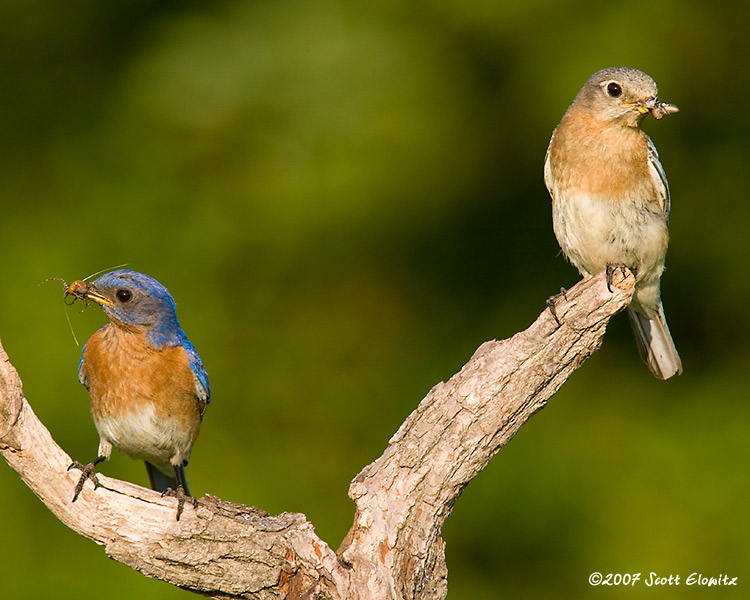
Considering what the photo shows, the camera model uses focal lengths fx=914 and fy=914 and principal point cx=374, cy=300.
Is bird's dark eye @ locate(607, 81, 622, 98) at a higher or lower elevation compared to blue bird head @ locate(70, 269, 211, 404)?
higher

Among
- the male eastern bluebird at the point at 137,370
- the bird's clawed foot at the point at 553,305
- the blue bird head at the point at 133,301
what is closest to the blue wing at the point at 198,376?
the male eastern bluebird at the point at 137,370

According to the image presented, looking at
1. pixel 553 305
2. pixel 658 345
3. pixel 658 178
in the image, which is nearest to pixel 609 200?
pixel 658 178

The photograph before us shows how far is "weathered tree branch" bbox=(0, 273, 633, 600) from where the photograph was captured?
10.8 feet

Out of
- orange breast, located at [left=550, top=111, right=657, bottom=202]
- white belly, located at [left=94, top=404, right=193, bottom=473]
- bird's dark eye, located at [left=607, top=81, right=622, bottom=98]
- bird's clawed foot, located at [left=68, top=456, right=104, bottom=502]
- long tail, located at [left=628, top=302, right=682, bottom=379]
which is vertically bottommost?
bird's clawed foot, located at [left=68, top=456, right=104, bottom=502]

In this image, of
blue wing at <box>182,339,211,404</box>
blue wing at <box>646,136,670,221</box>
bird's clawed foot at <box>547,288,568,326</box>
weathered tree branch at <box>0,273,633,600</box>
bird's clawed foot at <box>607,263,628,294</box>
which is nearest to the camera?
weathered tree branch at <box>0,273,633,600</box>

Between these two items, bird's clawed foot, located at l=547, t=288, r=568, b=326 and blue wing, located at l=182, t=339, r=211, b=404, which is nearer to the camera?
bird's clawed foot, located at l=547, t=288, r=568, b=326

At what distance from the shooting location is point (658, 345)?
195 inches

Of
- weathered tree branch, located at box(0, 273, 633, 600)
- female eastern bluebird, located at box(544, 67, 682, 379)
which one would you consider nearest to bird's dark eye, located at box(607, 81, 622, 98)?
female eastern bluebird, located at box(544, 67, 682, 379)

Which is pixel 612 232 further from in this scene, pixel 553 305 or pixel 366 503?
pixel 366 503

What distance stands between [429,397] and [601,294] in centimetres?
83

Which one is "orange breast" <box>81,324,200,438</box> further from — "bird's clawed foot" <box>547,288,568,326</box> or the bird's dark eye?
the bird's dark eye

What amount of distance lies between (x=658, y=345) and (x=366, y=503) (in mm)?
2215

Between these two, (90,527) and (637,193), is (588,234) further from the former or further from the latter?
(90,527)

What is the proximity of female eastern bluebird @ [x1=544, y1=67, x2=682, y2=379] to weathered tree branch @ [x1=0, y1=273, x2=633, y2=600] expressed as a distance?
69cm
